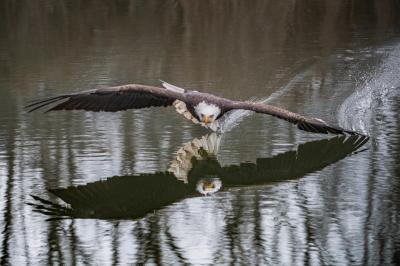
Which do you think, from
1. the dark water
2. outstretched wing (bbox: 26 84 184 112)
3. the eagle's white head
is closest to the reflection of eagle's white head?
the dark water

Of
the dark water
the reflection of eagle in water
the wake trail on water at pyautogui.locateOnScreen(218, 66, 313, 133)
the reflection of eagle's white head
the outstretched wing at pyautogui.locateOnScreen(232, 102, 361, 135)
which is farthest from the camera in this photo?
the wake trail on water at pyautogui.locateOnScreen(218, 66, 313, 133)

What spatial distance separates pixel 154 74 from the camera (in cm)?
1198

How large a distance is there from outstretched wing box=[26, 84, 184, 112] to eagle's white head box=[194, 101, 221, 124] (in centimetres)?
27

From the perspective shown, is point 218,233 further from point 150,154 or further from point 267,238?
point 150,154

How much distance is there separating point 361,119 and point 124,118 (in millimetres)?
2304

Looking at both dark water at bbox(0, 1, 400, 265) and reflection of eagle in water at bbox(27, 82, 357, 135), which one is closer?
dark water at bbox(0, 1, 400, 265)

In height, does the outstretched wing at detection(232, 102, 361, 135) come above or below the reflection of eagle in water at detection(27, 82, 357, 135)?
below

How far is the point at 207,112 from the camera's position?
339 inches

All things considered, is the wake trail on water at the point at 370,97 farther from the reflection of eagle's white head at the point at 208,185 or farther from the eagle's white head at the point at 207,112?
the reflection of eagle's white head at the point at 208,185

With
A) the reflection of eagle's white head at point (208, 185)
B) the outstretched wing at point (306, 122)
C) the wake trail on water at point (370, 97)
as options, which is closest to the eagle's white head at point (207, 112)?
the outstretched wing at point (306, 122)

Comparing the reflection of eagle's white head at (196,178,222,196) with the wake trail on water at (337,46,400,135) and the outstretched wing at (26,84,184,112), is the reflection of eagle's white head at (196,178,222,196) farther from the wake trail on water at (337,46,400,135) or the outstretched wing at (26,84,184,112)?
the wake trail on water at (337,46,400,135)

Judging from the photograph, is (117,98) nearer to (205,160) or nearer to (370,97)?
(205,160)

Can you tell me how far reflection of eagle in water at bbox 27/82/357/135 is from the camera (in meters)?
8.55

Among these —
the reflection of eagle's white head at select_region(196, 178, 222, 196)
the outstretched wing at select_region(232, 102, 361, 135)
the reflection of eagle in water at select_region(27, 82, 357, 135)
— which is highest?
the reflection of eagle in water at select_region(27, 82, 357, 135)
